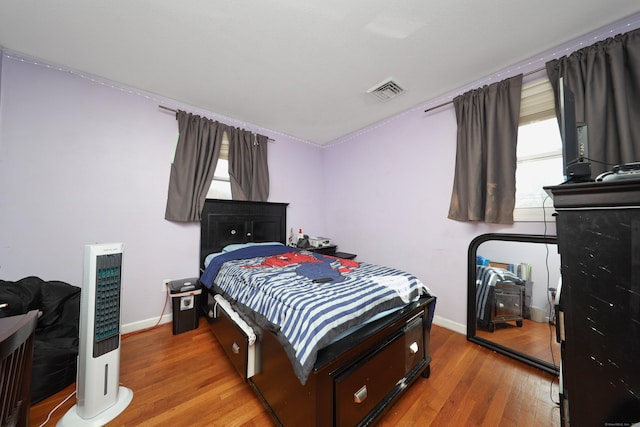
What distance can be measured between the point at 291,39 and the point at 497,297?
2.93 m

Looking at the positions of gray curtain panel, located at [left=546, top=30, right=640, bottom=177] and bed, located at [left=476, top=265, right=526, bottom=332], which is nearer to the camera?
gray curtain panel, located at [left=546, top=30, right=640, bottom=177]

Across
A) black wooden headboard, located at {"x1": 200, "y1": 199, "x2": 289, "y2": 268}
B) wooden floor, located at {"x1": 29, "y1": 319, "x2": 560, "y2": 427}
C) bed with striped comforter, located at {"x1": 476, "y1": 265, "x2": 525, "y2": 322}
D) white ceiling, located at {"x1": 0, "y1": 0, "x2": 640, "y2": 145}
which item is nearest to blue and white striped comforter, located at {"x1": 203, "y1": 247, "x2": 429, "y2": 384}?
wooden floor, located at {"x1": 29, "y1": 319, "x2": 560, "y2": 427}

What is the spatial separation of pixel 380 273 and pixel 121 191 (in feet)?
8.81

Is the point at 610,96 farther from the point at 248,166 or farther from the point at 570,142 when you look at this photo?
the point at 248,166

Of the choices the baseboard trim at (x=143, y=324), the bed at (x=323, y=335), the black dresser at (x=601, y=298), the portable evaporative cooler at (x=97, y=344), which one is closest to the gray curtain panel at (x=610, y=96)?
the black dresser at (x=601, y=298)

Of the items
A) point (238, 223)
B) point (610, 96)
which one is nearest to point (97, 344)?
point (238, 223)

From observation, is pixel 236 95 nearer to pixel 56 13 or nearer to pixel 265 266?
pixel 56 13

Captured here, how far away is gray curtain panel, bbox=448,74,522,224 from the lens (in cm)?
191

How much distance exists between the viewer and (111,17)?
1496 mm

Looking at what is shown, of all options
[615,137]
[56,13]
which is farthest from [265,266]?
[615,137]

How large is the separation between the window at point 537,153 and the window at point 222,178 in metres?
3.21

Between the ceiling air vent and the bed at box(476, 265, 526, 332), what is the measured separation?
6.66 feet

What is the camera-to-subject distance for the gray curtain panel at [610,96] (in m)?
1.40

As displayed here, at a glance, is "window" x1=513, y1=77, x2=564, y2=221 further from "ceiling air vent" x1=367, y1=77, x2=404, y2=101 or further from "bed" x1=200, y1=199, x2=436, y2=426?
"bed" x1=200, y1=199, x2=436, y2=426
